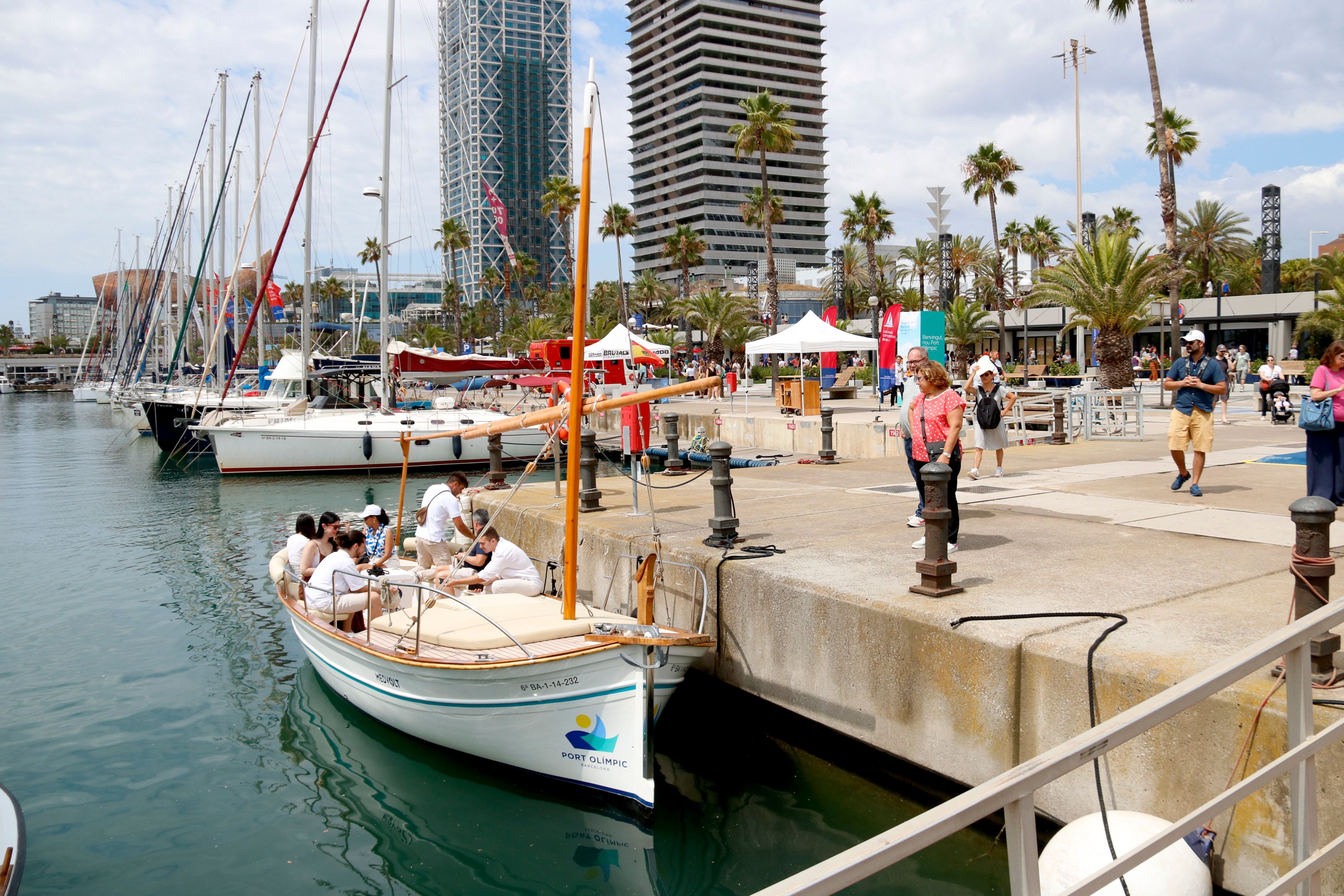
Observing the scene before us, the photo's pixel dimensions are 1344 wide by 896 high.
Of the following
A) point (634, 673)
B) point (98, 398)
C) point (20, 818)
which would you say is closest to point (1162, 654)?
point (634, 673)

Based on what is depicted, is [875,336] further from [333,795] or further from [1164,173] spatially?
[333,795]

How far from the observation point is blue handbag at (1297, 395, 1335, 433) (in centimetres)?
700

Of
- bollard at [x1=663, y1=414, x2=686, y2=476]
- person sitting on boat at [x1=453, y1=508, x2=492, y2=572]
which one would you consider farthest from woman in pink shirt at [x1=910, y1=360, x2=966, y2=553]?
bollard at [x1=663, y1=414, x2=686, y2=476]

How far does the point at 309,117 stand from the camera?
3180 cm

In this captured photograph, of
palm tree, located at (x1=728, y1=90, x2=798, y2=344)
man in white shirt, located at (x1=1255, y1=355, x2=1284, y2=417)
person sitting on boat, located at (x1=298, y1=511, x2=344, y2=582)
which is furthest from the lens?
palm tree, located at (x1=728, y1=90, x2=798, y2=344)

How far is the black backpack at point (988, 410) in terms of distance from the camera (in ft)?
39.9

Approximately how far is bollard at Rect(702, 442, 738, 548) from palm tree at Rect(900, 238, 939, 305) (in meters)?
61.0

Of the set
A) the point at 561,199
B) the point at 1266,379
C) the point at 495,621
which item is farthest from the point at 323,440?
the point at 561,199

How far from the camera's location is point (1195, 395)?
9.94 m

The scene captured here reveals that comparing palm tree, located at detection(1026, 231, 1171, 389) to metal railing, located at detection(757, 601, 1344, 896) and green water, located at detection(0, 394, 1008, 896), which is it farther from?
metal railing, located at detection(757, 601, 1344, 896)

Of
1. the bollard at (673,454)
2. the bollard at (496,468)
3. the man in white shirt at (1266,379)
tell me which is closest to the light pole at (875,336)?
the man in white shirt at (1266,379)

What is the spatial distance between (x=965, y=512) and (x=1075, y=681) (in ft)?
16.9

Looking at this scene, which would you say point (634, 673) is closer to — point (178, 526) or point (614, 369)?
point (178, 526)

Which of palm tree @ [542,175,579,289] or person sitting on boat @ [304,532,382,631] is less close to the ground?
palm tree @ [542,175,579,289]
